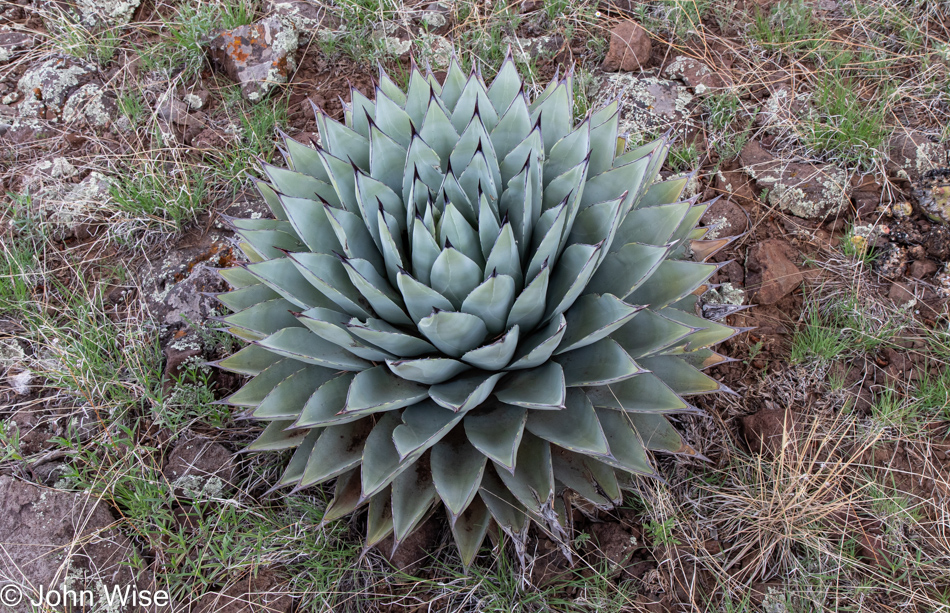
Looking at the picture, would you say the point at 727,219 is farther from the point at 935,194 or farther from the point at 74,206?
the point at 74,206

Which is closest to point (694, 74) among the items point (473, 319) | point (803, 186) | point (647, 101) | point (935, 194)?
point (647, 101)

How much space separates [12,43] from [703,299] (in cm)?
401

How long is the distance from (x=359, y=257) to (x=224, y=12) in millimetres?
2304

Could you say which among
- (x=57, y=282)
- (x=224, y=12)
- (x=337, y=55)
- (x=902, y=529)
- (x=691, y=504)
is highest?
(x=224, y=12)

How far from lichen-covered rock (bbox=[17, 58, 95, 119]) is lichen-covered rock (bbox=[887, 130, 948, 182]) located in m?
4.16

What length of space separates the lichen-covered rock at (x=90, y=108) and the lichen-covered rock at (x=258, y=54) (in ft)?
2.04

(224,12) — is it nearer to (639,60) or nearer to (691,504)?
(639,60)

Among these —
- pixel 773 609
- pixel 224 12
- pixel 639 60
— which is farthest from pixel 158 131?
pixel 773 609

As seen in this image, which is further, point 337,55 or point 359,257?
point 337,55

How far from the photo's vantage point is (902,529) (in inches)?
83.8

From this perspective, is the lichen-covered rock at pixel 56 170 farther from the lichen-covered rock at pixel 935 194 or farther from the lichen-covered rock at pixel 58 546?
the lichen-covered rock at pixel 935 194

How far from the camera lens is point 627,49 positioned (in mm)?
3250

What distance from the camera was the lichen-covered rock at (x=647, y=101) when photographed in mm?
3068

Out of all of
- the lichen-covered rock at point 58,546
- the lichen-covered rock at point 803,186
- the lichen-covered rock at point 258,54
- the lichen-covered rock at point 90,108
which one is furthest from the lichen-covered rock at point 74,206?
the lichen-covered rock at point 803,186
